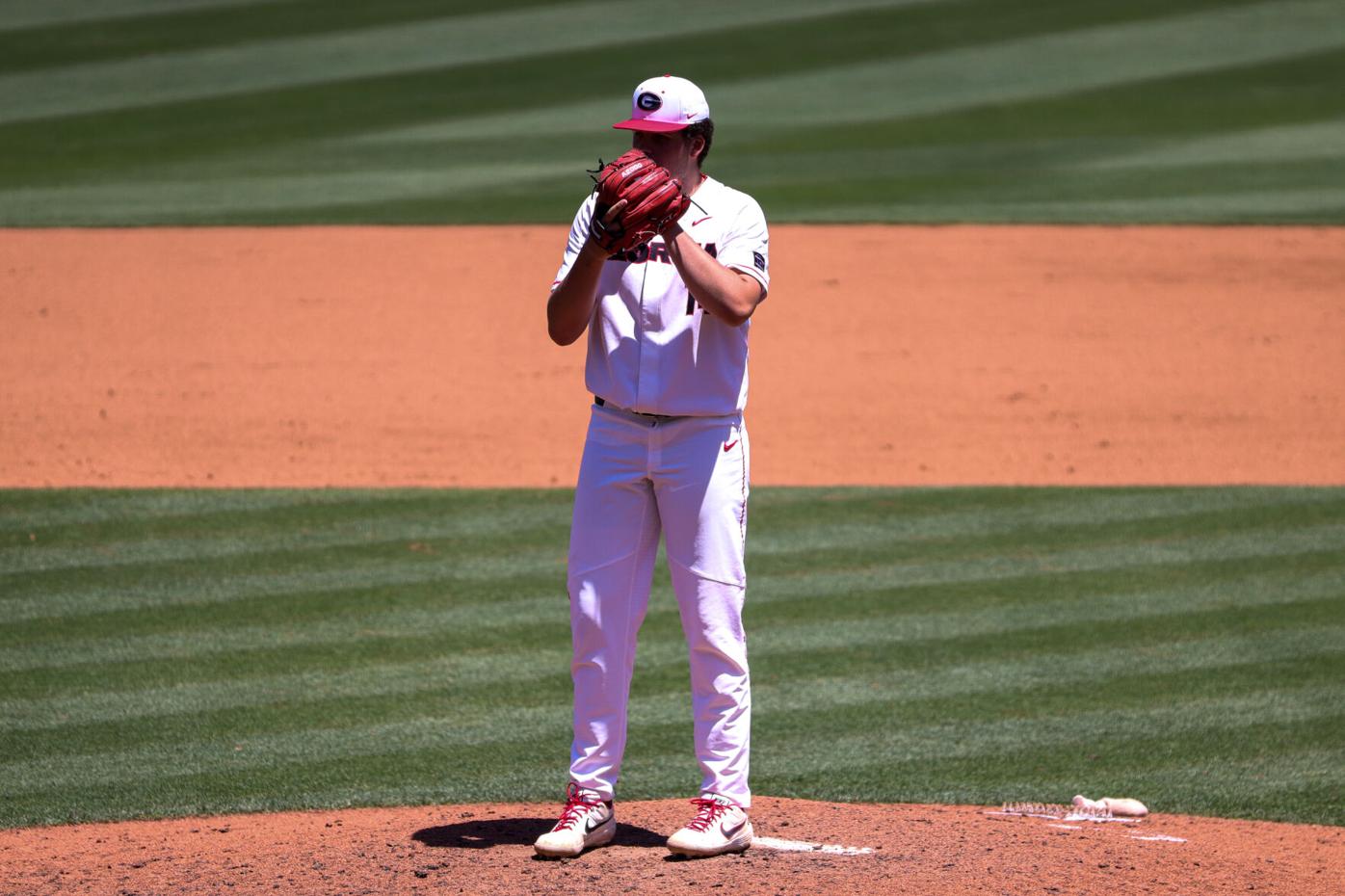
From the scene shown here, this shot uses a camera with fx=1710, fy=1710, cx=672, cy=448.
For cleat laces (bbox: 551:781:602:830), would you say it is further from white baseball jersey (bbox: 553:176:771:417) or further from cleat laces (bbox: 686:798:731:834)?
white baseball jersey (bbox: 553:176:771:417)

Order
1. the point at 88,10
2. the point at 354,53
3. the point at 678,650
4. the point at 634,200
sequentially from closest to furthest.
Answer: the point at 634,200 → the point at 678,650 → the point at 354,53 → the point at 88,10

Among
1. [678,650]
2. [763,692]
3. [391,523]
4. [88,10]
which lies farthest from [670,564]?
[88,10]

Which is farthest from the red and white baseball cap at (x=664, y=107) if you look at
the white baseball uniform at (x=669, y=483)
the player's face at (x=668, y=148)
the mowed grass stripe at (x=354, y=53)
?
the mowed grass stripe at (x=354, y=53)

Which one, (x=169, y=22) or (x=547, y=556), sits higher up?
(x=169, y=22)

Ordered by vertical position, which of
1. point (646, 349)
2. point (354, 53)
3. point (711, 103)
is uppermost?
point (354, 53)

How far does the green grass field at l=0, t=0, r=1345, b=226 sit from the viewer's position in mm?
16578

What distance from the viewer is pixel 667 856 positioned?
4684 mm

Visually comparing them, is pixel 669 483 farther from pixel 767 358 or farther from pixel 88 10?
pixel 88 10

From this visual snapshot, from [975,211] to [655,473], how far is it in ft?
39.4

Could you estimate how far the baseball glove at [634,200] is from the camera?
4.32 meters

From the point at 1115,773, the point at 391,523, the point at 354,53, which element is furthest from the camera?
the point at 354,53

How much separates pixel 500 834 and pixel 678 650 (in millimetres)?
2636

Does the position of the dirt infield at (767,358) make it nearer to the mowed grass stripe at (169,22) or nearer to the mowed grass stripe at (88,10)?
the mowed grass stripe at (169,22)

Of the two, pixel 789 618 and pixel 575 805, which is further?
pixel 789 618
